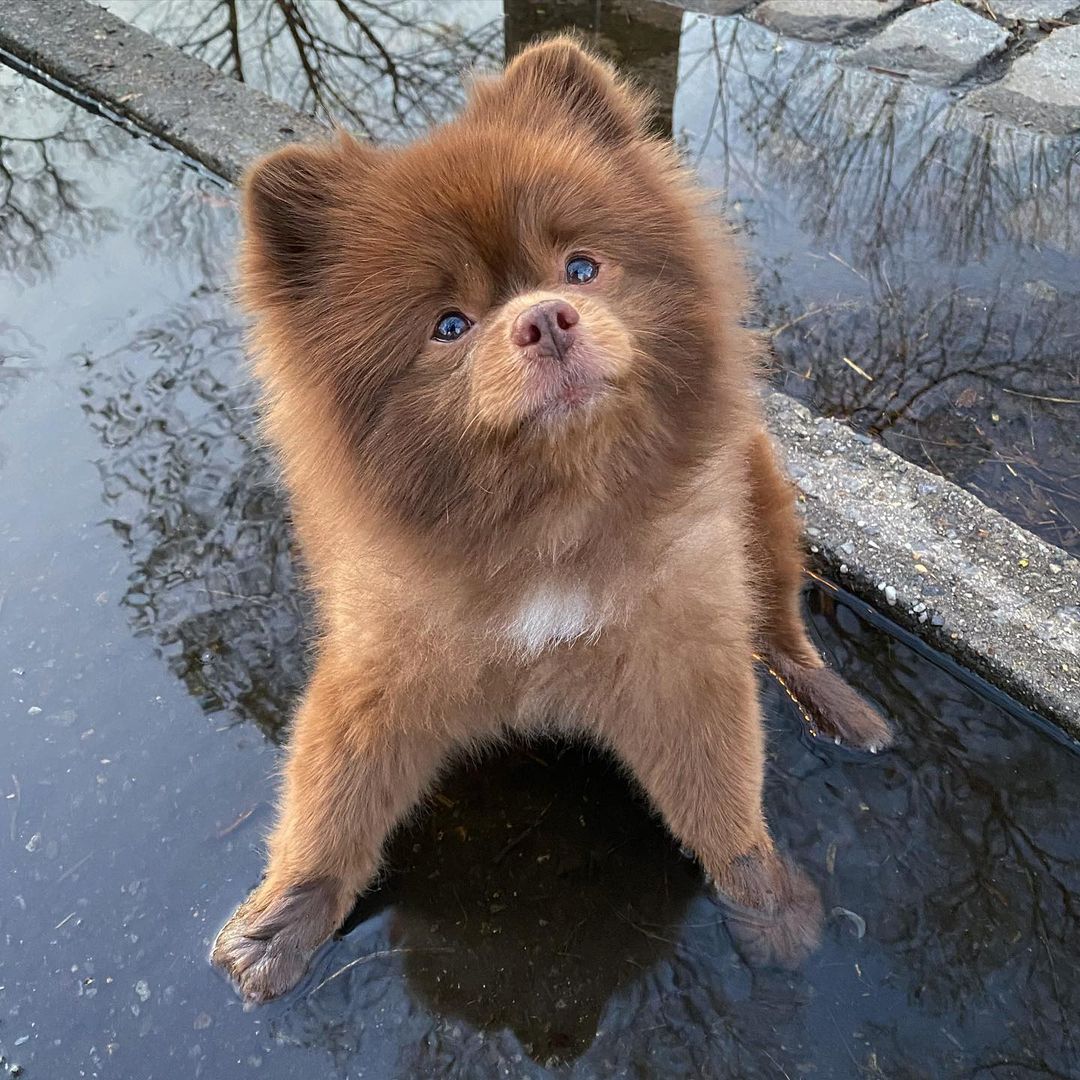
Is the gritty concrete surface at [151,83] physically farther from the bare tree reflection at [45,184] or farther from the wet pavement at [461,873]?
the wet pavement at [461,873]

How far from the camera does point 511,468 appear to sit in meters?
1.72

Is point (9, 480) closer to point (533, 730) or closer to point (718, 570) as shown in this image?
point (533, 730)

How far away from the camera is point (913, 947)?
2.40 meters

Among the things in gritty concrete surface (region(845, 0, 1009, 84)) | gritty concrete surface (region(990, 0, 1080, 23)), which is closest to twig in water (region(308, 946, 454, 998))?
gritty concrete surface (region(845, 0, 1009, 84))

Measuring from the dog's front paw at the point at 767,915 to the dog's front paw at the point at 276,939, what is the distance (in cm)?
101

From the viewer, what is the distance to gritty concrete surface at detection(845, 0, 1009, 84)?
189 inches

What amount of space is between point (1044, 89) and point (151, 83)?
4.38 m

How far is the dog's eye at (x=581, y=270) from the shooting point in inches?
69.9

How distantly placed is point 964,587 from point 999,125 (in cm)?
283

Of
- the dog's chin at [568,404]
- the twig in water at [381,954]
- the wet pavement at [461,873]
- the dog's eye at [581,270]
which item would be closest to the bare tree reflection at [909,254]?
the wet pavement at [461,873]

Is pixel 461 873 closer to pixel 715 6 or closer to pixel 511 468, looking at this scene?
pixel 511 468

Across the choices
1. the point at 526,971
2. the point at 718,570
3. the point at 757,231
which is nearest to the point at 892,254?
the point at 757,231

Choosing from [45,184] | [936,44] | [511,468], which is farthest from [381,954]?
[936,44]

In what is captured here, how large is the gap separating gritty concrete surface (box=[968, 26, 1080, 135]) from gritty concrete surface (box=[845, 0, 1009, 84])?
18 cm
